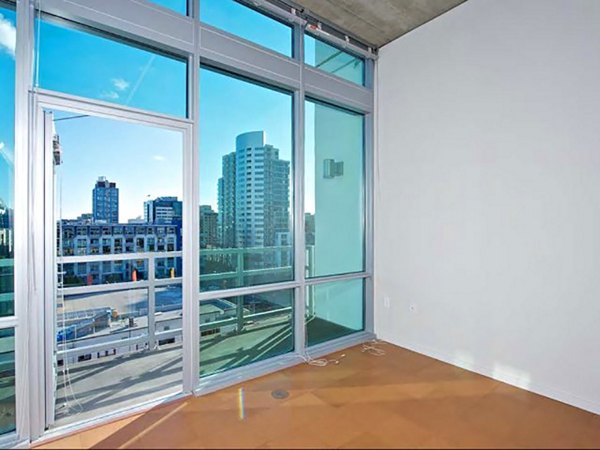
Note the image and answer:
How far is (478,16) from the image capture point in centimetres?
318

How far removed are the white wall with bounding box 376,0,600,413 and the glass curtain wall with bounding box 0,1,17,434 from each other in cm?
331

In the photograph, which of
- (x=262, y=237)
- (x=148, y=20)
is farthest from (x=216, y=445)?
(x=148, y=20)

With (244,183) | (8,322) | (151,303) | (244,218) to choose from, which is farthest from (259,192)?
(8,322)

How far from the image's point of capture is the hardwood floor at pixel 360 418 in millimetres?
2186

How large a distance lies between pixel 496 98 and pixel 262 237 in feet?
7.86

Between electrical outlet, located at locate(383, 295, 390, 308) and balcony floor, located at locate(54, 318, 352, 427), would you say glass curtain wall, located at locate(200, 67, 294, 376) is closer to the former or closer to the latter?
balcony floor, located at locate(54, 318, 352, 427)

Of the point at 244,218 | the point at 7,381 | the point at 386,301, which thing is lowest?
the point at 7,381

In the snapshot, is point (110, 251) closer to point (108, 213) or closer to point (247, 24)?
point (108, 213)

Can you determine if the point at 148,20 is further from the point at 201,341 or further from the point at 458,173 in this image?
the point at 458,173

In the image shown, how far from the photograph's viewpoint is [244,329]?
126 inches

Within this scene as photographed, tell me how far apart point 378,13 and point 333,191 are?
5.90 feet

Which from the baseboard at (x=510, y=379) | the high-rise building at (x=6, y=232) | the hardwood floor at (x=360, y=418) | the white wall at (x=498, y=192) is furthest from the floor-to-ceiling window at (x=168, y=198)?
the baseboard at (x=510, y=379)

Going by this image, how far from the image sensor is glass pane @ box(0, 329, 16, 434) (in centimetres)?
217

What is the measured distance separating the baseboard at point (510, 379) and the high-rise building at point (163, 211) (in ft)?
8.89
